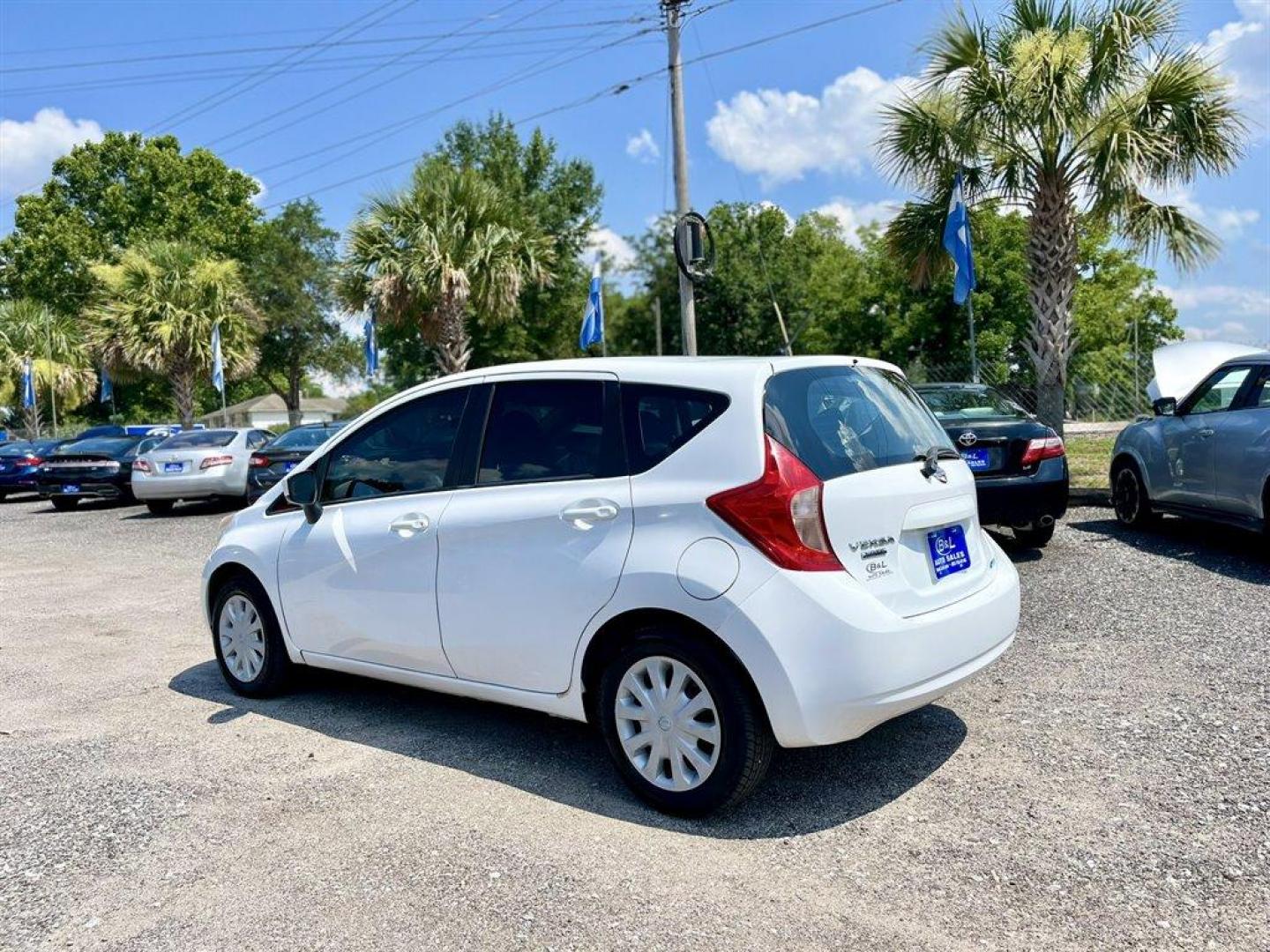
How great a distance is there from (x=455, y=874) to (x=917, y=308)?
116ft

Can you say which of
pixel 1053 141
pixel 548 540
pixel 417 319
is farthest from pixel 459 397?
pixel 417 319

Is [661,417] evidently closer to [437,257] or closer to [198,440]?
[198,440]

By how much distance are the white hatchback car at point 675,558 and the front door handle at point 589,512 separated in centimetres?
1

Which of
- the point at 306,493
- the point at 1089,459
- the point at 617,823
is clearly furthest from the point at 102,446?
the point at 617,823

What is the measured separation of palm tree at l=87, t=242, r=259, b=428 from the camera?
94.1 ft

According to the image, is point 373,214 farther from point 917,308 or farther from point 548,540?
point 917,308

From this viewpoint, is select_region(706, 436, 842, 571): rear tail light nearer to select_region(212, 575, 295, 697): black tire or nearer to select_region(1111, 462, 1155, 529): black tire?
select_region(212, 575, 295, 697): black tire

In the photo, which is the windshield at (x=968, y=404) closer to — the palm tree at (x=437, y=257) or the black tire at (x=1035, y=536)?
the black tire at (x=1035, y=536)

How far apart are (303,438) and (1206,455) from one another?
1205cm

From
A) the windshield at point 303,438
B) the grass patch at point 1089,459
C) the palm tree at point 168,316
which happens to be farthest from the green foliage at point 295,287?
the grass patch at point 1089,459

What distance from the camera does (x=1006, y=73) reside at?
1202 cm

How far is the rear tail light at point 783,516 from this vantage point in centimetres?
341

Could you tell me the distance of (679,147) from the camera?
15227 mm

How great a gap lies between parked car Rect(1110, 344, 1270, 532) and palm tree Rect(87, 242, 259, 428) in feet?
83.3
